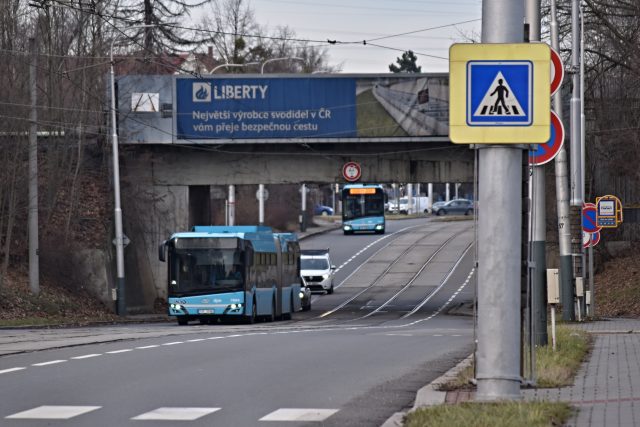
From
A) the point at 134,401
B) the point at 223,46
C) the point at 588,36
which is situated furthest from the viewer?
the point at 223,46

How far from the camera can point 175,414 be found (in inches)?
475

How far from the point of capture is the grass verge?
1013cm

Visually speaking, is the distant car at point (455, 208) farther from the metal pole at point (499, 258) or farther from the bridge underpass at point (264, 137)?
the metal pole at point (499, 258)

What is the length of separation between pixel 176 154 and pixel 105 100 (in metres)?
3.14

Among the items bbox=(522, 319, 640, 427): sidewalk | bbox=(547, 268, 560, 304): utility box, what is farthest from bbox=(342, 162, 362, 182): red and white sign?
bbox=(547, 268, 560, 304): utility box

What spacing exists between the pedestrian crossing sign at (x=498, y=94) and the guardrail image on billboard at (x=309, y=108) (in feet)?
115

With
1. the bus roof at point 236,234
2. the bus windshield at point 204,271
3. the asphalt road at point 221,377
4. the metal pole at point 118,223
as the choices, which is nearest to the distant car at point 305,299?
the metal pole at point 118,223

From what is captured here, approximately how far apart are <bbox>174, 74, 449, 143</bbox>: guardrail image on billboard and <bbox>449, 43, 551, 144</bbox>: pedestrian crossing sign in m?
34.9

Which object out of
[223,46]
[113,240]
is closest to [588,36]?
[113,240]

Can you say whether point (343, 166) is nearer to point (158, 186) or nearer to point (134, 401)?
point (158, 186)

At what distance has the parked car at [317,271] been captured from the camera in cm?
5903

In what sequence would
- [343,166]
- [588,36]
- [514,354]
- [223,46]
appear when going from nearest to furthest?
1. [514,354]
2. [588,36]
3. [343,166]
4. [223,46]

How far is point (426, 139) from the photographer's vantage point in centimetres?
4631

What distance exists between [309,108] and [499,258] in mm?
35594
